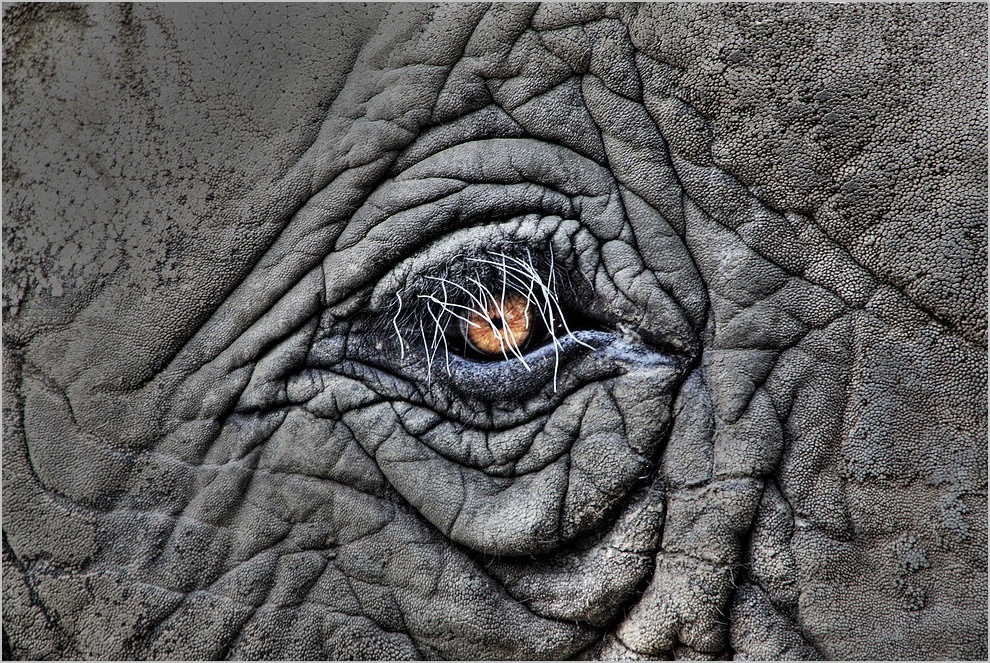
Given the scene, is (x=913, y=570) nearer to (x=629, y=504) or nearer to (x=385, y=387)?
(x=629, y=504)

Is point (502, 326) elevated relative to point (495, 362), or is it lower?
elevated

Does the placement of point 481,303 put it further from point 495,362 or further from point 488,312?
point 495,362

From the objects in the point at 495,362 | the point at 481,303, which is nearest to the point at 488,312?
the point at 481,303

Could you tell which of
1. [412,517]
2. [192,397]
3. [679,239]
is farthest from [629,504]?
[192,397]

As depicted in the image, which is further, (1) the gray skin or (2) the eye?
(2) the eye

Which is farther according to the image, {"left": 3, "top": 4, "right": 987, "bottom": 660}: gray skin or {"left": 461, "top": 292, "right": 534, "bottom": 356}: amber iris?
{"left": 461, "top": 292, "right": 534, "bottom": 356}: amber iris
